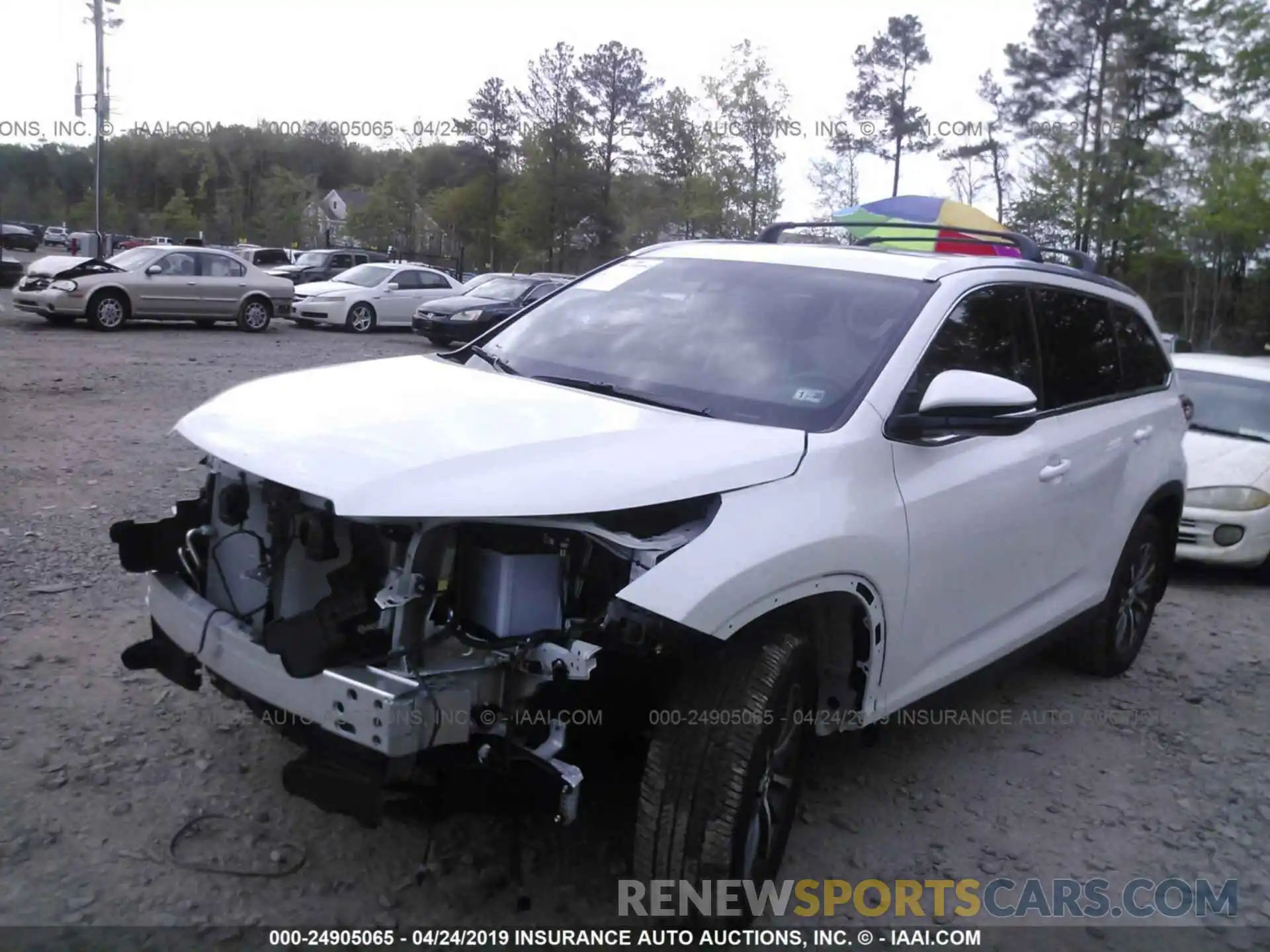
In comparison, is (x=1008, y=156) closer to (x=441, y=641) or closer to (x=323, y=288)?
(x=323, y=288)

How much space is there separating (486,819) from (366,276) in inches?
851

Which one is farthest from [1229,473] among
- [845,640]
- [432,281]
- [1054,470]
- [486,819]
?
[432,281]

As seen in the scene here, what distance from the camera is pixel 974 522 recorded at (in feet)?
12.3

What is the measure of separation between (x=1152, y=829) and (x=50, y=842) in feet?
11.8

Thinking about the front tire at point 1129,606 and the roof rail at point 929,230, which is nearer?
the roof rail at point 929,230

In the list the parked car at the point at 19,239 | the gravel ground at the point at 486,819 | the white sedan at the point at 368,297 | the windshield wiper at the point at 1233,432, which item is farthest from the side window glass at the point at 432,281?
the parked car at the point at 19,239

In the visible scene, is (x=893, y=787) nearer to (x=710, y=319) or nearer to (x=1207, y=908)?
(x=1207, y=908)

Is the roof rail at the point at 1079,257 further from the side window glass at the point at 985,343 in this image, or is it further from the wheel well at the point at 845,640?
the wheel well at the point at 845,640

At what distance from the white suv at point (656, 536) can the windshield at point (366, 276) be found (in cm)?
2011

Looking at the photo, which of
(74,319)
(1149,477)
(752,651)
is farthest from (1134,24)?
(752,651)

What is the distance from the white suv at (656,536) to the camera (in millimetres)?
2799

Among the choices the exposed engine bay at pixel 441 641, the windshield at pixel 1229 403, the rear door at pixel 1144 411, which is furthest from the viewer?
the windshield at pixel 1229 403

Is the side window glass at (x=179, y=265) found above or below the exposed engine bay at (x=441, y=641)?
above

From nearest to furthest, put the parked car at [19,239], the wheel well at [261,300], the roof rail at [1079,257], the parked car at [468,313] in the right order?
the roof rail at [1079,257] < the parked car at [468,313] < the wheel well at [261,300] < the parked car at [19,239]
